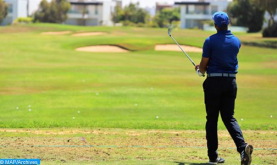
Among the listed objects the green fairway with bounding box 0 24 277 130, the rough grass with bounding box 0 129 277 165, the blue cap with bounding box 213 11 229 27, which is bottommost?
the green fairway with bounding box 0 24 277 130

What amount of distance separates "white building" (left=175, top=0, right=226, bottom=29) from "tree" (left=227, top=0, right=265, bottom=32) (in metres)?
38.6

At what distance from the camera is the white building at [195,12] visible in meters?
142

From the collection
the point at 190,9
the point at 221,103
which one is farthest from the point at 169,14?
the point at 221,103

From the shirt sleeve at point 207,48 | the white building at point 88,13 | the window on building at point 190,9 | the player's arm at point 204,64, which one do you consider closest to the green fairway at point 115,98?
the player's arm at point 204,64

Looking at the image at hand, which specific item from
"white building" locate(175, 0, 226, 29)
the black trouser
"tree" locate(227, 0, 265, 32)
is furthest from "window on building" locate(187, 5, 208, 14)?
the black trouser

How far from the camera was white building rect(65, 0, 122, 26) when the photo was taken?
153625mm

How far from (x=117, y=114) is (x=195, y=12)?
12706 cm

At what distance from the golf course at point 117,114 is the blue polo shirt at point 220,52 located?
5.03 feet

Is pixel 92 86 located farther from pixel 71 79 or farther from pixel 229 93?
pixel 229 93

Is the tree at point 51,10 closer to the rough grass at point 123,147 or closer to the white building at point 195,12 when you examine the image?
the white building at point 195,12

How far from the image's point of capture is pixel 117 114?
1762 centimetres

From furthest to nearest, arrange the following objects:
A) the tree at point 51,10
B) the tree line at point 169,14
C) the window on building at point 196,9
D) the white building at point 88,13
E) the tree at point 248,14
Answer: the white building at point 88,13 → the window on building at point 196,9 → the tree at point 51,10 → the tree at point 248,14 → the tree line at point 169,14

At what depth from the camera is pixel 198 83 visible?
25.2 meters

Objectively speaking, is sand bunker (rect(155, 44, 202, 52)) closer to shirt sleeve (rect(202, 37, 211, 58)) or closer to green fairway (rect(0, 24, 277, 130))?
green fairway (rect(0, 24, 277, 130))
